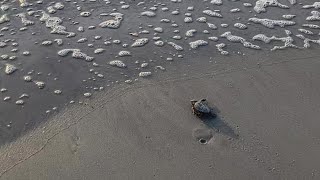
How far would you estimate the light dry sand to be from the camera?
523 centimetres

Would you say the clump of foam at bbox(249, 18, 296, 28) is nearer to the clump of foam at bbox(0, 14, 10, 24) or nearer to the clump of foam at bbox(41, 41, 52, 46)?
the clump of foam at bbox(41, 41, 52, 46)

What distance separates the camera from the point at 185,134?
5.70 m

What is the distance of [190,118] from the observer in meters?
5.93

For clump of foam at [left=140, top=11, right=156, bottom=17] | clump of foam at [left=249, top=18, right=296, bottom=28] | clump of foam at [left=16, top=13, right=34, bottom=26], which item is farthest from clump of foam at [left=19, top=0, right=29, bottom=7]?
clump of foam at [left=249, top=18, right=296, bottom=28]

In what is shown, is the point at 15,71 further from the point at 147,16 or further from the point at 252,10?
the point at 252,10

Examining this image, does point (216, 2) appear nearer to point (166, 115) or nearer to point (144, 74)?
point (144, 74)

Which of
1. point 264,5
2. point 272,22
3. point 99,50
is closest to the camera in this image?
point 99,50

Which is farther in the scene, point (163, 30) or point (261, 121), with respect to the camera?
point (163, 30)

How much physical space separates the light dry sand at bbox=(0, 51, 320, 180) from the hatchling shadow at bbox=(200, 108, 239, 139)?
0.5 inches

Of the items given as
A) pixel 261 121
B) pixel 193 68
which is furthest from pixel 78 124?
pixel 261 121

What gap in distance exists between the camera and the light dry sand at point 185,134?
17.2ft

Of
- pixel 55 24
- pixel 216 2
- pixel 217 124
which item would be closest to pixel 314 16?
pixel 216 2

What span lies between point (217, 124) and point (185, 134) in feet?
1.60

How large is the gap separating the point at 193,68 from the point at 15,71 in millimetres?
2970
